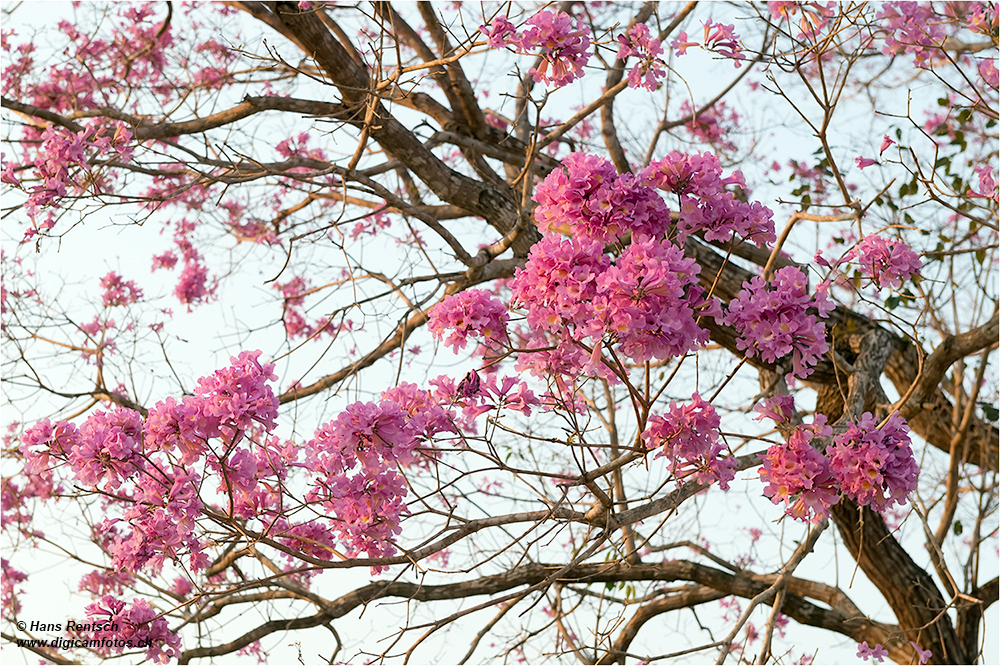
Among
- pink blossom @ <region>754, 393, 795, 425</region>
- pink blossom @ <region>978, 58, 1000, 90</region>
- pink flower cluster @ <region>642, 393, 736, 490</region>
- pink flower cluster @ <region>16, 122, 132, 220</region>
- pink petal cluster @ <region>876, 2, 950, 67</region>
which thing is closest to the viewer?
pink flower cluster @ <region>642, 393, 736, 490</region>

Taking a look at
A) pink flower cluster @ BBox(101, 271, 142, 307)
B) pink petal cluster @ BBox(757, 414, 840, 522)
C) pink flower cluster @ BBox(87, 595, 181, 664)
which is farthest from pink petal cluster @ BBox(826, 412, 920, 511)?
pink flower cluster @ BBox(101, 271, 142, 307)

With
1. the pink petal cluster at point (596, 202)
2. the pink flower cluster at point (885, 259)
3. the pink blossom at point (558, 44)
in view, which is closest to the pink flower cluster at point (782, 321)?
the pink petal cluster at point (596, 202)

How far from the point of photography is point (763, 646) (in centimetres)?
295

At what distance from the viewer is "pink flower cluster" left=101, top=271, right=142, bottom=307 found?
4.99m

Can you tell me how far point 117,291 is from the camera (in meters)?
5.02

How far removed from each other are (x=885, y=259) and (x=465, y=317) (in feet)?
4.38

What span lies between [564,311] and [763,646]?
1759 millimetres

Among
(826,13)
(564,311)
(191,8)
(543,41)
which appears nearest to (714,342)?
(826,13)

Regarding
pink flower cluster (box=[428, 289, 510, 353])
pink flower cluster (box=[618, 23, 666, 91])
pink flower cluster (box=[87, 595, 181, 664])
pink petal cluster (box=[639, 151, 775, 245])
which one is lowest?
pink flower cluster (box=[87, 595, 181, 664])

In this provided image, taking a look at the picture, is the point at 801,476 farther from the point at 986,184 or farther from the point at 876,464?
the point at 986,184

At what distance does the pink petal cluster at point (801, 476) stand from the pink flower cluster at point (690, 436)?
4.0 inches

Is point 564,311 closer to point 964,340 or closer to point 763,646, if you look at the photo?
point 763,646

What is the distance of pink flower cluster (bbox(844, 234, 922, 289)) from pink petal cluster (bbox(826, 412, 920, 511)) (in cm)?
62

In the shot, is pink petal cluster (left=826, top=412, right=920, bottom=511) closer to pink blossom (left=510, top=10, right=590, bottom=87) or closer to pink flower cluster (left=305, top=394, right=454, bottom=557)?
pink flower cluster (left=305, top=394, right=454, bottom=557)
